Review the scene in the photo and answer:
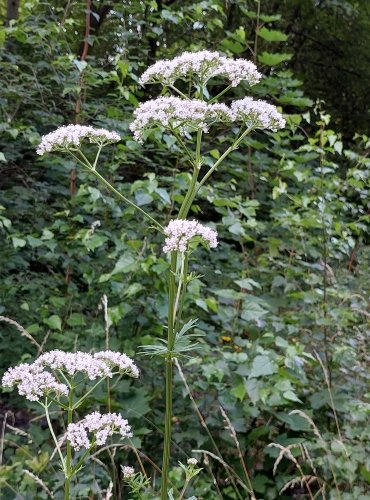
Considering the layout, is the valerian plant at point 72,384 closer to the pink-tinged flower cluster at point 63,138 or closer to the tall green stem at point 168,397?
the tall green stem at point 168,397

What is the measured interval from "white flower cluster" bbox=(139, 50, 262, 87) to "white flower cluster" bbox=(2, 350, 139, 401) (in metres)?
0.83

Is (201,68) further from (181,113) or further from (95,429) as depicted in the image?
(95,429)

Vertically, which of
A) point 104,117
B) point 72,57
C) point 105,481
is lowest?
point 105,481

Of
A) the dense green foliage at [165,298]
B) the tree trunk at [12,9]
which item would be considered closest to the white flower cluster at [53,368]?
the dense green foliage at [165,298]

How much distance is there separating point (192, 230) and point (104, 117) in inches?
90.3

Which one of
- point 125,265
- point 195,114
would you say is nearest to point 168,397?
point 195,114

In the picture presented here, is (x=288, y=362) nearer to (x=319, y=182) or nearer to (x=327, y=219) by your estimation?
(x=327, y=219)

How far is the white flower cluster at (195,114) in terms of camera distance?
151 centimetres

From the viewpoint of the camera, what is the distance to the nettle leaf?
2.55 meters

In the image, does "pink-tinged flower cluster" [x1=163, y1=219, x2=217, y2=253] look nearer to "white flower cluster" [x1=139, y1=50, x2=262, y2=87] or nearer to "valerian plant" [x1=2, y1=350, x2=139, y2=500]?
"valerian plant" [x1=2, y1=350, x2=139, y2=500]

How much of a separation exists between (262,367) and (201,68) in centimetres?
149

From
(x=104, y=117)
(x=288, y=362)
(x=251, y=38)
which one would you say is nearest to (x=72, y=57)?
(x=104, y=117)

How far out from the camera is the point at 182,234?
1.33m

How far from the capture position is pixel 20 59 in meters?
3.53
